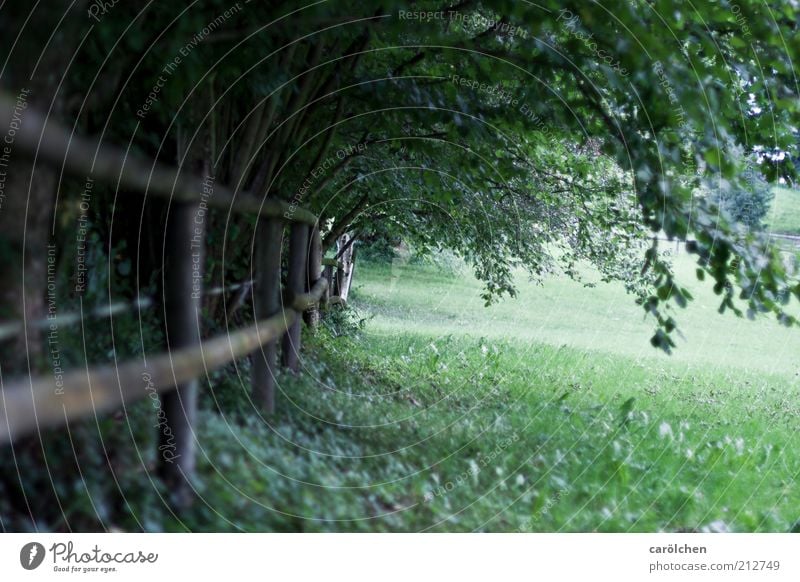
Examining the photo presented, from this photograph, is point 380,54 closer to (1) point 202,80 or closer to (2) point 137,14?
(1) point 202,80

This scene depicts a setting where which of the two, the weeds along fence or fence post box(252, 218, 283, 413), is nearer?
the weeds along fence

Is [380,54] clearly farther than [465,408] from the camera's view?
No

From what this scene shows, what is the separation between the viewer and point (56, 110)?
5.10 feet

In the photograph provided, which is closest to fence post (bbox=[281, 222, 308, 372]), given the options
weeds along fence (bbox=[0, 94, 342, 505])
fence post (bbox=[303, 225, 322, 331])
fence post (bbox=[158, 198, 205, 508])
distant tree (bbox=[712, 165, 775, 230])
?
weeds along fence (bbox=[0, 94, 342, 505])

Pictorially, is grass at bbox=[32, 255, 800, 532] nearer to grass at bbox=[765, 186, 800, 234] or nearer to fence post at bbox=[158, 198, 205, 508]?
fence post at bbox=[158, 198, 205, 508]

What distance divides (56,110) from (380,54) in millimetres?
1463

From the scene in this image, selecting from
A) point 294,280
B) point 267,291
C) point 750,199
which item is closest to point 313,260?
point 294,280

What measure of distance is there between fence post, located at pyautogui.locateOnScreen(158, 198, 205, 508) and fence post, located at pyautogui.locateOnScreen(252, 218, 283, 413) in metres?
0.60

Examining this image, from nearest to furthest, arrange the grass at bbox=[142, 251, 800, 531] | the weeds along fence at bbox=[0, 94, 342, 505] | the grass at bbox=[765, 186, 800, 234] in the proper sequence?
the weeds along fence at bbox=[0, 94, 342, 505]
the grass at bbox=[142, 251, 800, 531]
the grass at bbox=[765, 186, 800, 234]

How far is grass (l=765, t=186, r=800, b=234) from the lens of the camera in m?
2.60

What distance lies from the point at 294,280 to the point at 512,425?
35.5 inches

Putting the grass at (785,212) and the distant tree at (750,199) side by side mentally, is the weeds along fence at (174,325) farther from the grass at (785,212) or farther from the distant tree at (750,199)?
the grass at (785,212)
